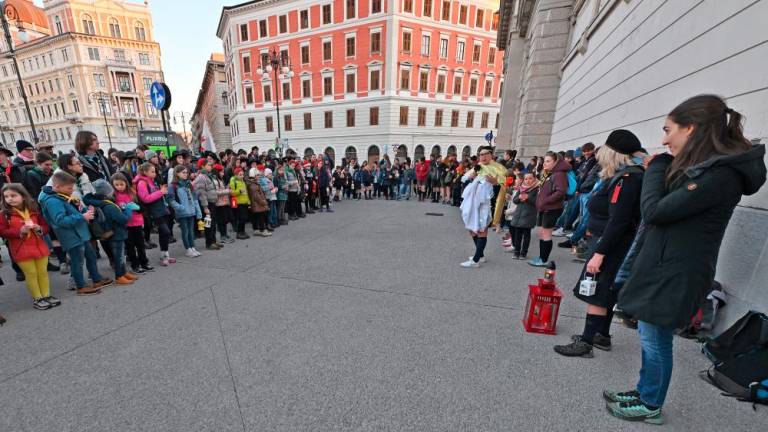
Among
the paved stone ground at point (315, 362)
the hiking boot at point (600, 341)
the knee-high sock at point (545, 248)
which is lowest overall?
the paved stone ground at point (315, 362)

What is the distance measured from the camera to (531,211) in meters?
5.45

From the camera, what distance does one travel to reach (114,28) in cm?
5700

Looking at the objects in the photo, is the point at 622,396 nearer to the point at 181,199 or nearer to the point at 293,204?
the point at 181,199

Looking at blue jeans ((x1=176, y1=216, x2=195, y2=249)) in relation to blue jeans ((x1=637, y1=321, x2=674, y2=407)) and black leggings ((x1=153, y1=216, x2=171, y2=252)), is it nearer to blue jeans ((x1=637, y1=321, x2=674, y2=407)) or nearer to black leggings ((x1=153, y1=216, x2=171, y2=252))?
black leggings ((x1=153, y1=216, x2=171, y2=252))

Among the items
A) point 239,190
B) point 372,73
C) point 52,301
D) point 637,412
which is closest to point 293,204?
point 239,190

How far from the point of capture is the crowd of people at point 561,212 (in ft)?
5.95

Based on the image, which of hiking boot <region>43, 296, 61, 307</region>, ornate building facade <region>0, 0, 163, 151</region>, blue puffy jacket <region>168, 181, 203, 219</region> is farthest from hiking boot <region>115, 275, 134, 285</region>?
ornate building facade <region>0, 0, 163, 151</region>

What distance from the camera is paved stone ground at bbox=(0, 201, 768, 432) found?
222 cm

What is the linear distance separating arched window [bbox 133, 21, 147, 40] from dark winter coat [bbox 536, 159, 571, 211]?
80.9 meters

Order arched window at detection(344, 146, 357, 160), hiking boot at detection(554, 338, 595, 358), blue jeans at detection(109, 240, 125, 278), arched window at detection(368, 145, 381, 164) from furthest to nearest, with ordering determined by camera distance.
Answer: arched window at detection(344, 146, 357, 160), arched window at detection(368, 145, 381, 164), blue jeans at detection(109, 240, 125, 278), hiking boot at detection(554, 338, 595, 358)

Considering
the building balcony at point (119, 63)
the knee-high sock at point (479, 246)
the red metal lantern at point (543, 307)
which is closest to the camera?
the red metal lantern at point (543, 307)

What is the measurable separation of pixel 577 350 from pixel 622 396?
62cm

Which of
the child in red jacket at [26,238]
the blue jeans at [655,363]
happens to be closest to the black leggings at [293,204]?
the child in red jacket at [26,238]

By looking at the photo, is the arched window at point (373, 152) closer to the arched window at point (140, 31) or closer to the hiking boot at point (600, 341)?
the hiking boot at point (600, 341)
